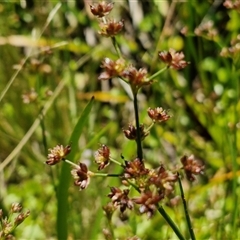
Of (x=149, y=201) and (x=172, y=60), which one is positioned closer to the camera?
(x=149, y=201)

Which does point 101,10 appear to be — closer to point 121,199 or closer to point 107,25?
point 107,25

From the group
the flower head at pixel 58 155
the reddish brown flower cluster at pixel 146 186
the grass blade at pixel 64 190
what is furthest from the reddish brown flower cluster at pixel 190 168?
the grass blade at pixel 64 190

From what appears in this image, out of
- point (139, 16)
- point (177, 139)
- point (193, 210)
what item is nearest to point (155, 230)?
point (193, 210)

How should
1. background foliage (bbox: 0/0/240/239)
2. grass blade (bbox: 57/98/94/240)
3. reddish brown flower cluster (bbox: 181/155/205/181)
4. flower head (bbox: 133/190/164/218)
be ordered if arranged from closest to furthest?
flower head (bbox: 133/190/164/218), reddish brown flower cluster (bbox: 181/155/205/181), grass blade (bbox: 57/98/94/240), background foliage (bbox: 0/0/240/239)

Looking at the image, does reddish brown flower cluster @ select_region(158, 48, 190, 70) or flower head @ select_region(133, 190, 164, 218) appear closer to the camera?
flower head @ select_region(133, 190, 164, 218)

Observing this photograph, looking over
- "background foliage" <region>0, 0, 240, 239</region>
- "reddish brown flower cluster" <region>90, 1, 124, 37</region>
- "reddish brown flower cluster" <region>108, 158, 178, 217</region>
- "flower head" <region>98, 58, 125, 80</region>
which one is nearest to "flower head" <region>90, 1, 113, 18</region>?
"reddish brown flower cluster" <region>90, 1, 124, 37</region>

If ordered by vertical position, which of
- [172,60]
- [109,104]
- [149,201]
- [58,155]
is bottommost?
[149,201]

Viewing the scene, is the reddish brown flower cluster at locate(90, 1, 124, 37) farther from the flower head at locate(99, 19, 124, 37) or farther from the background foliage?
the background foliage

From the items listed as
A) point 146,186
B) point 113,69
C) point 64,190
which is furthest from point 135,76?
point 64,190
